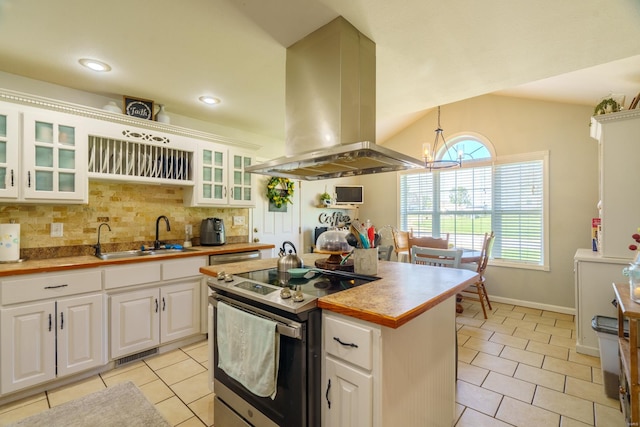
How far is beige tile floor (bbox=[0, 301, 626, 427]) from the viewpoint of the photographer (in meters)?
1.83

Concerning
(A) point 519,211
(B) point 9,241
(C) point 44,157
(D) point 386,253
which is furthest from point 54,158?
(A) point 519,211

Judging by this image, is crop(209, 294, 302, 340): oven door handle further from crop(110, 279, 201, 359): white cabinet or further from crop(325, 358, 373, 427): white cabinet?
crop(110, 279, 201, 359): white cabinet

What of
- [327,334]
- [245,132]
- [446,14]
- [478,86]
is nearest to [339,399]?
[327,334]

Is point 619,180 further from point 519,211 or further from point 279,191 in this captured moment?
point 279,191

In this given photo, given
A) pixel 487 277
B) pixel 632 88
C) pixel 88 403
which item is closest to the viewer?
pixel 88 403

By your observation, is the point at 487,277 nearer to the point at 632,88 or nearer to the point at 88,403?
the point at 632,88

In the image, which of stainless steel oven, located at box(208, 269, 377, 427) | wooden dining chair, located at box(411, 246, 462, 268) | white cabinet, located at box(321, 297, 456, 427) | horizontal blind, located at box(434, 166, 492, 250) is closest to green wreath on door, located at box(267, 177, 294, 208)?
wooden dining chair, located at box(411, 246, 462, 268)

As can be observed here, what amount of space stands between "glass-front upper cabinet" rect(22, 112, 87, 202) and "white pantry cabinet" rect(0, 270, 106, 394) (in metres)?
0.70

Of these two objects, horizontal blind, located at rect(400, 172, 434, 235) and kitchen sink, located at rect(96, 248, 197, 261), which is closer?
kitchen sink, located at rect(96, 248, 197, 261)

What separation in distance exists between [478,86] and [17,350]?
13.3 feet

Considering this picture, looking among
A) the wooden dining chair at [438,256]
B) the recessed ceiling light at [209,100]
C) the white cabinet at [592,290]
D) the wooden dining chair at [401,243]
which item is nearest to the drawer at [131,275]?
the recessed ceiling light at [209,100]

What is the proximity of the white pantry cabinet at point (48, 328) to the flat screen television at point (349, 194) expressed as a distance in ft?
12.7

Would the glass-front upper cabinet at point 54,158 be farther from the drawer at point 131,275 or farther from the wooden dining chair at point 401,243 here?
the wooden dining chair at point 401,243

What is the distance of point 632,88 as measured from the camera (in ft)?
8.84
